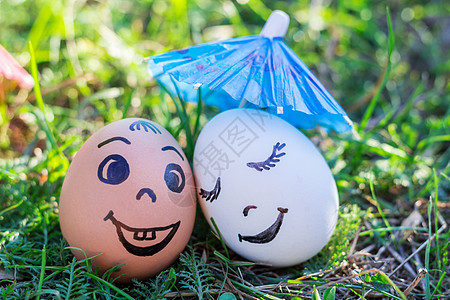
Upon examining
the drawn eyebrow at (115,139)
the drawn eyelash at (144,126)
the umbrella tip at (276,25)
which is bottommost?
the drawn eyebrow at (115,139)

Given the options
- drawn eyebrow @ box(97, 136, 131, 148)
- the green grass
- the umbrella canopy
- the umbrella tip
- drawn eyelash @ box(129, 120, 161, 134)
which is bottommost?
the green grass

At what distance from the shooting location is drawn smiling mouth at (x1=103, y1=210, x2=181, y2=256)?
3.94 feet

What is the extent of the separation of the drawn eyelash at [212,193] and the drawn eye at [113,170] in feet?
0.83

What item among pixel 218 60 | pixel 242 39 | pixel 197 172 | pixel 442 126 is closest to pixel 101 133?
pixel 197 172

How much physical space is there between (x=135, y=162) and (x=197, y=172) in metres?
0.22

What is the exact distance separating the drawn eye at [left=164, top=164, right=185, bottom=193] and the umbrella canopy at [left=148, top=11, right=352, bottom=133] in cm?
26

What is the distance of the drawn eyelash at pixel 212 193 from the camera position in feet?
4.25

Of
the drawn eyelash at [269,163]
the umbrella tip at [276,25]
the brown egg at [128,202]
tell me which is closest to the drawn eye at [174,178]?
the brown egg at [128,202]

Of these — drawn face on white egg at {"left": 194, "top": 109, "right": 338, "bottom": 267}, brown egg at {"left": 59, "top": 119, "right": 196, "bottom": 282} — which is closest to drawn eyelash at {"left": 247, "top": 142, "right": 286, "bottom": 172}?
drawn face on white egg at {"left": 194, "top": 109, "right": 338, "bottom": 267}

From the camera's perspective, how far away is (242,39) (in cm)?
150

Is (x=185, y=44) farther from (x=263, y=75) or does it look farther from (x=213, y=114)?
(x=263, y=75)

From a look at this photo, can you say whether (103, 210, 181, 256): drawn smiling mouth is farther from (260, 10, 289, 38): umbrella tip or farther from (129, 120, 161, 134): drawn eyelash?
(260, 10, 289, 38): umbrella tip

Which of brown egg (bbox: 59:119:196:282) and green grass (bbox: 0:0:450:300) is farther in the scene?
green grass (bbox: 0:0:450:300)

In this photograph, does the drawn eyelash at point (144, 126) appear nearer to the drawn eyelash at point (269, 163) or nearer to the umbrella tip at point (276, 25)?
the drawn eyelash at point (269, 163)
